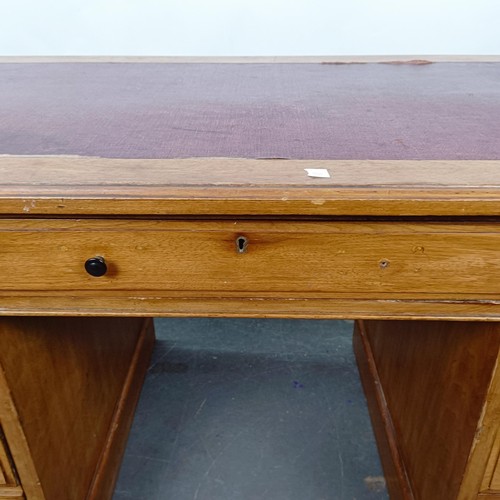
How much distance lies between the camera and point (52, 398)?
84 centimetres

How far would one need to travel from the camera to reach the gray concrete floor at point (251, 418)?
3.69ft

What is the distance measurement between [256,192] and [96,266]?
0.21 meters

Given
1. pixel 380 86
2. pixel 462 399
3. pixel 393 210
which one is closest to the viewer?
pixel 393 210

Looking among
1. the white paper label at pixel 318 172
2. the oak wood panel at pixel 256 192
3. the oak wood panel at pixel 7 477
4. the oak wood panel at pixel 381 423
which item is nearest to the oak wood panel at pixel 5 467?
the oak wood panel at pixel 7 477

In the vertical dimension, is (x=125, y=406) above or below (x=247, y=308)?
below

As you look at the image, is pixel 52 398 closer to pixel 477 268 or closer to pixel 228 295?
pixel 228 295

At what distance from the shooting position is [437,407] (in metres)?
0.88

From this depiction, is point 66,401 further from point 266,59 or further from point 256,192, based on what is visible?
point 266,59
